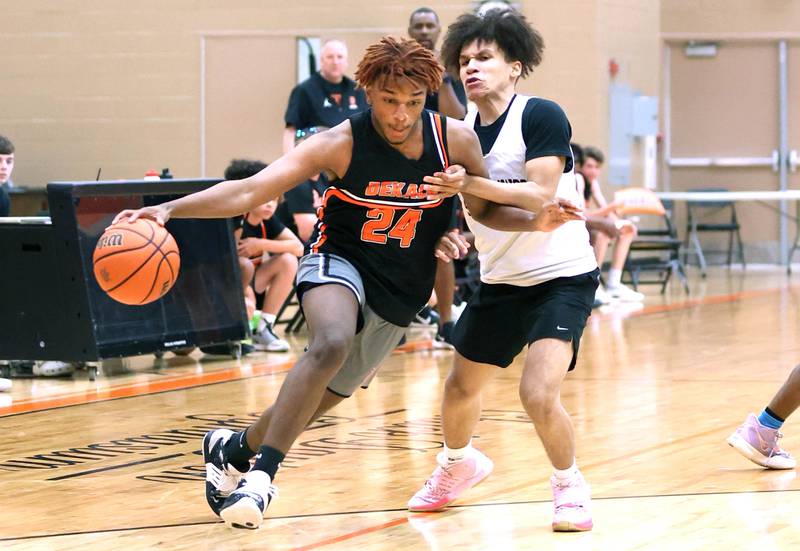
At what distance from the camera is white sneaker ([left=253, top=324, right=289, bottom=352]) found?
9375 mm

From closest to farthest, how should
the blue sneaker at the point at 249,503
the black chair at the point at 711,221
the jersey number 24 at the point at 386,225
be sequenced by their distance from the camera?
the blue sneaker at the point at 249,503 → the jersey number 24 at the point at 386,225 → the black chair at the point at 711,221

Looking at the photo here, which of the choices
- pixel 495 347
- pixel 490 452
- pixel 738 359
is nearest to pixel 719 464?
pixel 490 452

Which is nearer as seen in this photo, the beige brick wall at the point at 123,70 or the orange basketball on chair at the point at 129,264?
the orange basketball on chair at the point at 129,264

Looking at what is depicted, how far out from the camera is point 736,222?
18359 millimetres

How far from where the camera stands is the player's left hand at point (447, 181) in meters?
4.11

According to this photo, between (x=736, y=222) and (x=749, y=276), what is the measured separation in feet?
5.14

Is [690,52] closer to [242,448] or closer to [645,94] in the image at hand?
[645,94]

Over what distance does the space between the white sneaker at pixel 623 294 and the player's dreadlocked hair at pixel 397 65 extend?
374 inches

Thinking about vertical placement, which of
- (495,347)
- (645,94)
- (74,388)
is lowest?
(74,388)

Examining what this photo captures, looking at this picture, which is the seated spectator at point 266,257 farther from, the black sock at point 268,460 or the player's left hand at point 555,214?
the black sock at point 268,460

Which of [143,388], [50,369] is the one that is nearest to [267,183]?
[143,388]

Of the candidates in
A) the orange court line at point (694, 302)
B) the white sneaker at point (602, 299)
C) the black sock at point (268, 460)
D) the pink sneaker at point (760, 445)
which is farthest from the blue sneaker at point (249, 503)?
the white sneaker at point (602, 299)

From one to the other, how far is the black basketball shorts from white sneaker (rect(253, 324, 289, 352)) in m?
4.86

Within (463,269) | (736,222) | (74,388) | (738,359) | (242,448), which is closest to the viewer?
(242,448)
